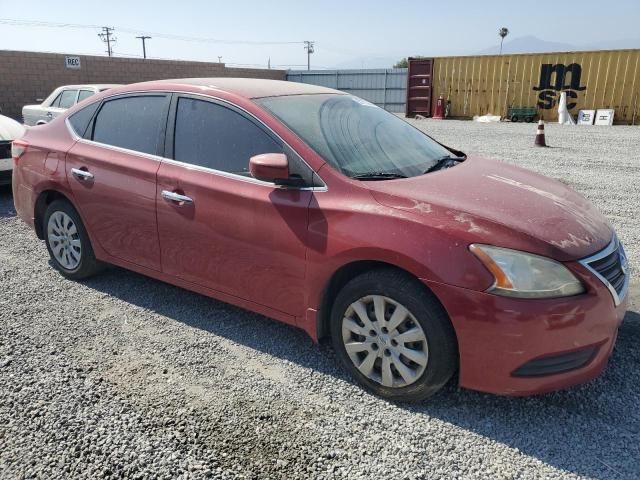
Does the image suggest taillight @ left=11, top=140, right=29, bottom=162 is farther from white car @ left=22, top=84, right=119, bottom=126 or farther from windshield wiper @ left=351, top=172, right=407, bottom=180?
white car @ left=22, top=84, right=119, bottom=126

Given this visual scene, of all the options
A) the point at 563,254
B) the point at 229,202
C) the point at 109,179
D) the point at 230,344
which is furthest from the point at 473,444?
the point at 109,179

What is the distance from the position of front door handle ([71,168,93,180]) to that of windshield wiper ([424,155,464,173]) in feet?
8.15

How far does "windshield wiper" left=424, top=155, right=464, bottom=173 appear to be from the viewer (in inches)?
131

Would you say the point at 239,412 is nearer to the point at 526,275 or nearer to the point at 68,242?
the point at 526,275

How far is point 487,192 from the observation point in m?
2.87

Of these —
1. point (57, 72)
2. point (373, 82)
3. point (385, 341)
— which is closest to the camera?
point (385, 341)

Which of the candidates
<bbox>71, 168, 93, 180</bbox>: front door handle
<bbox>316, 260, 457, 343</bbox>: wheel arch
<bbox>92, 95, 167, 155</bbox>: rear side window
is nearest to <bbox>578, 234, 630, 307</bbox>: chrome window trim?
<bbox>316, 260, 457, 343</bbox>: wheel arch

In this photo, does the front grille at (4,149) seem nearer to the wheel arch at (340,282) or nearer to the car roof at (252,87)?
the car roof at (252,87)

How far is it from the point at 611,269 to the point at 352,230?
1.31m

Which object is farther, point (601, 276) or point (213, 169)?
point (213, 169)

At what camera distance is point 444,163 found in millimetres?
3504

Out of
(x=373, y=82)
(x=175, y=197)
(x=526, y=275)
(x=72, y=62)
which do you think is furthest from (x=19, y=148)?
(x=373, y=82)

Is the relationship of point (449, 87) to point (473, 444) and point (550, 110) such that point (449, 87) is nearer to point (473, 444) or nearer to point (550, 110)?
point (550, 110)

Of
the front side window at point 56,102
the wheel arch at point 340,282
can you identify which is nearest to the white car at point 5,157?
Answer: the front side window at point 56,102
